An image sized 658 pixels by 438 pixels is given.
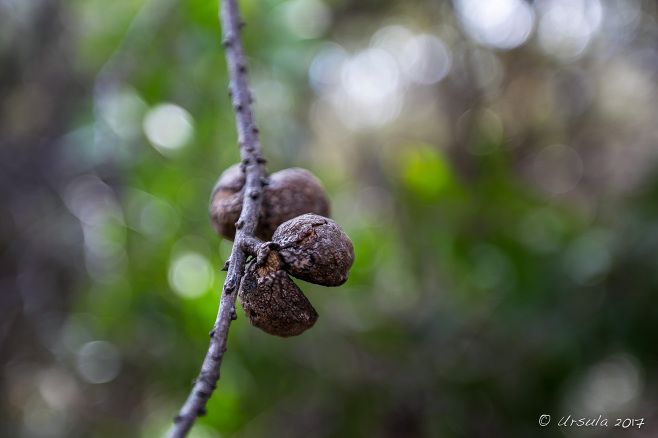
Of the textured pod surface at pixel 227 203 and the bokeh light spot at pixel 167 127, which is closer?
the textured pod surface at pixel 227 203

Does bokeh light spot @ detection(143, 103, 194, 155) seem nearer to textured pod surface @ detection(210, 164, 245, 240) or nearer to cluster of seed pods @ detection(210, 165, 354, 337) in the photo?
textured pod surface @ detection(210, 164, 245, 240)

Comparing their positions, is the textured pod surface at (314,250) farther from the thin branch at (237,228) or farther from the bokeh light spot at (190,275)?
the bokeh light spot at (190,275)

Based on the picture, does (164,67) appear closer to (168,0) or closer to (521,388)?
(168,0)

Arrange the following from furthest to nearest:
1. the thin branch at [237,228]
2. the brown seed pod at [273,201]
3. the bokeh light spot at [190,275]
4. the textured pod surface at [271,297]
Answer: the bokeh light spot at [190,275] < the brown seed pod at [273,201] < the textured pod surface at [271,297] < the thin branch at [237,228]

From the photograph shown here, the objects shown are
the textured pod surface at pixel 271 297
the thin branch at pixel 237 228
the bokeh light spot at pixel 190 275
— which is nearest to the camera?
the thin branch at pixel 237 228

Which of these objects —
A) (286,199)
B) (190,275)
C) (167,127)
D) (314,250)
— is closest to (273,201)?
(286,199)

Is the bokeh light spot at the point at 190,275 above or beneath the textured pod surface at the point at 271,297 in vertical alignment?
beneath

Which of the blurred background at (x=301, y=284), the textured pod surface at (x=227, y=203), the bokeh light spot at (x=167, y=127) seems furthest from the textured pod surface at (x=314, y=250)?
the bokeh light spot at (x=167, y=127)
